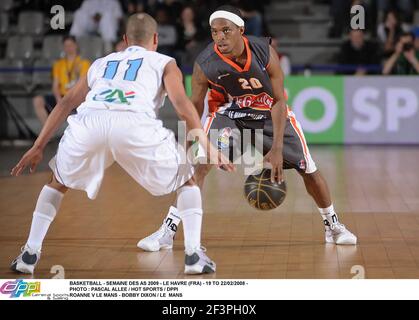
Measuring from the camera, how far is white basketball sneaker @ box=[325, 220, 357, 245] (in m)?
7.25

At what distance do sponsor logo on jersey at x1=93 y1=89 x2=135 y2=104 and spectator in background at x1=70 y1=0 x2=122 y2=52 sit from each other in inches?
388

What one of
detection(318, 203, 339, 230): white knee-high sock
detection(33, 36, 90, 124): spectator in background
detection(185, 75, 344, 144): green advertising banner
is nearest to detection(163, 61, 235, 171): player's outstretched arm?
detection(318, 203, 339, 230): white knee-high sock

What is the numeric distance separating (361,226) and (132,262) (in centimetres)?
237

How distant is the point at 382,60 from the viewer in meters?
15.8

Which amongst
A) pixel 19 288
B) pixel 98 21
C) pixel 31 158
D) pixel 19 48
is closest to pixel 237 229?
pixel 31 158

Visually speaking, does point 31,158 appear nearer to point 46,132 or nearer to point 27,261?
point 46,132

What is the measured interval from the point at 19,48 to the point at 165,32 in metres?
2.81

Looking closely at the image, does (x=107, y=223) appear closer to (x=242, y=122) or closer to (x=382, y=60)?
(x=242, y=122)

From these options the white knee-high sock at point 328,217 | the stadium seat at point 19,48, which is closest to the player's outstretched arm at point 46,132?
the white knee-high sock at point 328,217

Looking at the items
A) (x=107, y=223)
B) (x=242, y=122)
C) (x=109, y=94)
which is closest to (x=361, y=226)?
(x=242, y=122)

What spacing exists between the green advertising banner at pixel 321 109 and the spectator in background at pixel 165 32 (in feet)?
7.87

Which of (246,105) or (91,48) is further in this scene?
(91,48)

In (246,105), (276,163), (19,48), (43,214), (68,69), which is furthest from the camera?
(19,48)

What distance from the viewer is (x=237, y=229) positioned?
8.02 metres
